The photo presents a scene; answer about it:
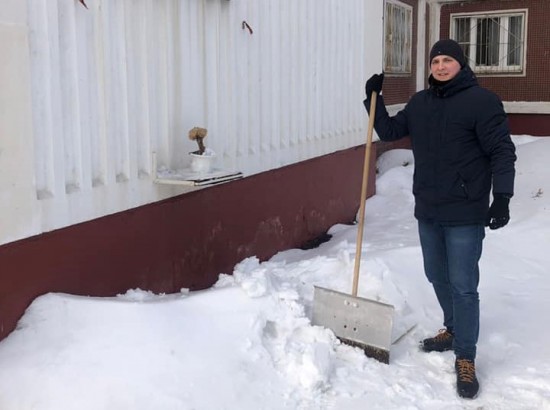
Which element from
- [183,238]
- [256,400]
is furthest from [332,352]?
[183,238]

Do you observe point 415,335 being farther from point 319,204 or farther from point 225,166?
point 319,204

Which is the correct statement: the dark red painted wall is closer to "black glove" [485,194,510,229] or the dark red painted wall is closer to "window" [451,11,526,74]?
"black glove" [485,194,510,229]

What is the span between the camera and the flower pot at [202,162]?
15.2ft

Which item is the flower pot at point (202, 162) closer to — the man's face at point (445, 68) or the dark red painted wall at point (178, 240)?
the dark red painted wall at point (178, 240)

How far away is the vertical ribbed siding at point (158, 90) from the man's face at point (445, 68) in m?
1.78

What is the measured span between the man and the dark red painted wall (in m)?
1.73

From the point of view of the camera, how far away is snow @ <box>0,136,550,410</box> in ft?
10.9

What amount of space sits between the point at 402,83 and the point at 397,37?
0.82 m

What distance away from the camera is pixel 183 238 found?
16.2 feet

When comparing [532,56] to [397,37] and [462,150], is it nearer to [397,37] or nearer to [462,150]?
[397,37]

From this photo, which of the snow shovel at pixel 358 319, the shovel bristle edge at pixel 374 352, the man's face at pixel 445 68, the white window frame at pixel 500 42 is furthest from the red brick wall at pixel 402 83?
the shovel bristle edge at pixel 374 352

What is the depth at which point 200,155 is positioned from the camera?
4637 millimetres

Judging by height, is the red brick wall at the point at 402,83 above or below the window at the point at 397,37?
below

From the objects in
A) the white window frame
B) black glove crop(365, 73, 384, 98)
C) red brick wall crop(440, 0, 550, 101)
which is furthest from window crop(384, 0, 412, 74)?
black glove crop(365, 73, 384, 98)
